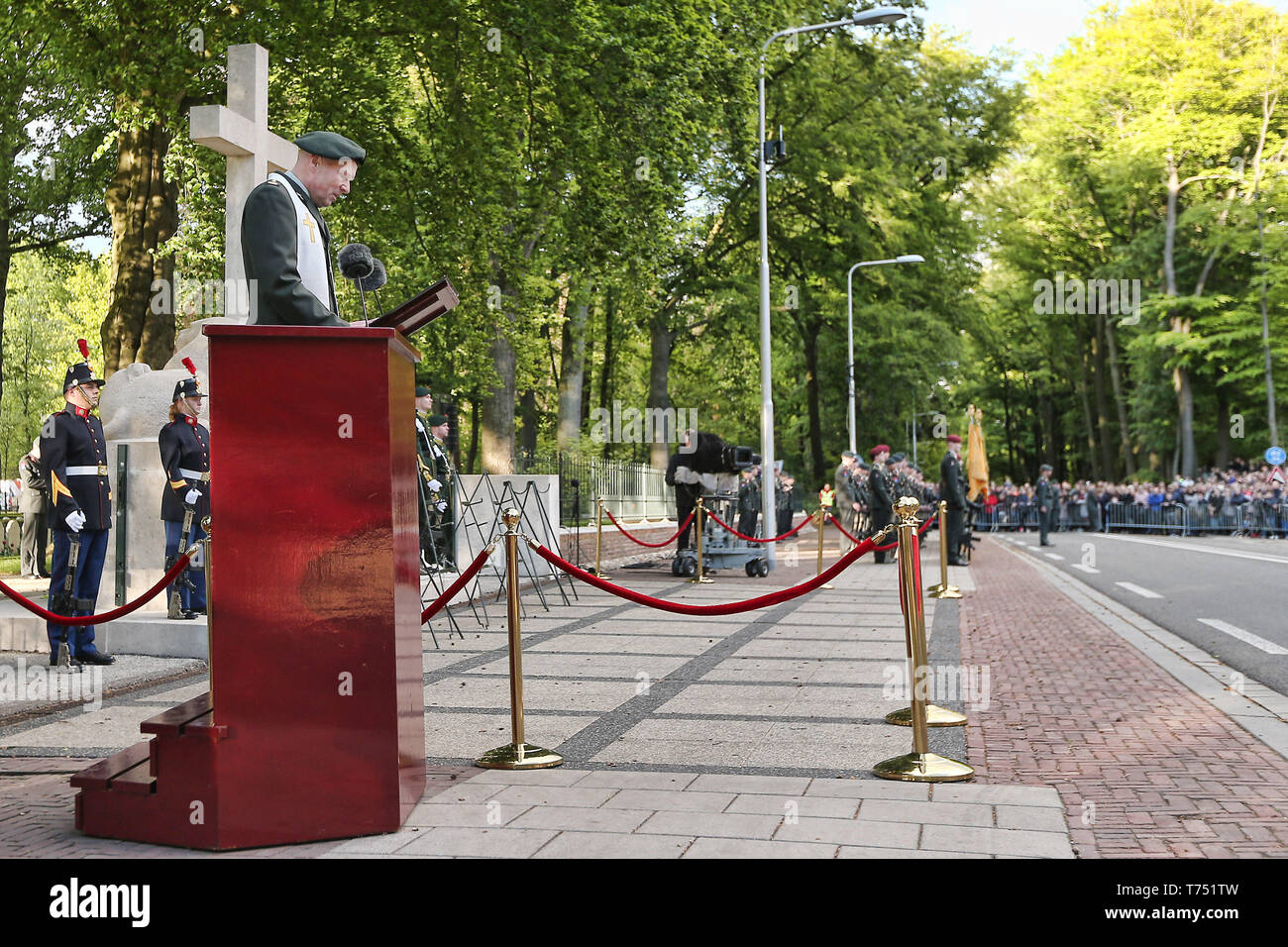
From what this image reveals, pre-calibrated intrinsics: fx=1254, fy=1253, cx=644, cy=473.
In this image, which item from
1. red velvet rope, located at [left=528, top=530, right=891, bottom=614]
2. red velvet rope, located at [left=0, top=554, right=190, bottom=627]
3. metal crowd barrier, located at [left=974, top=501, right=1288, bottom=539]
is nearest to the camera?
red velvet rope, located at [left=528, top=530, right=891, bottom=614]

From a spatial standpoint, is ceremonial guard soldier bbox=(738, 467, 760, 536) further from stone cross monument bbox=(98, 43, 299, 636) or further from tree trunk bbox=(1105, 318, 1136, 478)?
tree trunk bbox=(1105, 318, 1136, 478)

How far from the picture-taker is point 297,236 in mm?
4855

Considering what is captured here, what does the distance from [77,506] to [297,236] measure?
5.13 metres

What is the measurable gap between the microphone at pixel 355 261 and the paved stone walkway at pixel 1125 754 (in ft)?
11.0

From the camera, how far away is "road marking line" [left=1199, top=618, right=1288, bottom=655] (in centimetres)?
991

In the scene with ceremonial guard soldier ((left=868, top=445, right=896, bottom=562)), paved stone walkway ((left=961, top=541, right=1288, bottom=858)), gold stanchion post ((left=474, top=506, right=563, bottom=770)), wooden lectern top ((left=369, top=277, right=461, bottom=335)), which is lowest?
paved stone walkway ((left=961, top=541, right=1288, bottom=858))

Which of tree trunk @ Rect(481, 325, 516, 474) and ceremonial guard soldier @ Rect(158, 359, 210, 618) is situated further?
tree trunk @ Rect(481, 325, 516, 474)

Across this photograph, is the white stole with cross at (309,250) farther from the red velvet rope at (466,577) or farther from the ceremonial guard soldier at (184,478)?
the ceremonial guard soldier at (184,478)

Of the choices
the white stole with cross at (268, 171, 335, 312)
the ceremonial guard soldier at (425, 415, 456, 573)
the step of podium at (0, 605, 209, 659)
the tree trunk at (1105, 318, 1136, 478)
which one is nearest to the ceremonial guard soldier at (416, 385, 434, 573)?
the ceremonial guard soldier at (425, 415, 456, 573)

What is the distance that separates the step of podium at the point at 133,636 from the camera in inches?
378

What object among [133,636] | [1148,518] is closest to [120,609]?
[133,636]

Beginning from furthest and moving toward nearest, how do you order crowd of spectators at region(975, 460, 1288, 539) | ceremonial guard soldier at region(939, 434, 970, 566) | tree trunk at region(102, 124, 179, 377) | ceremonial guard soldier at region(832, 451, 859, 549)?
crowd of spectators at region(975, 460, 1288, 539) < ceremonial guard soldier at region(832, 451, 859, 549) < ceremonial guard soldier at region(939, 434, 970, 566) < tree trunk at region(102, 124, 179, 377)

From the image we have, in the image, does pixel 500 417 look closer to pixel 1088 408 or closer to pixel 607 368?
pixel 607 368
